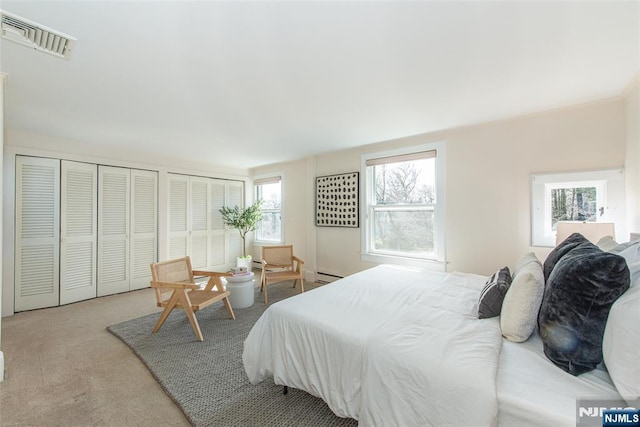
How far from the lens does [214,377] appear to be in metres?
1.96

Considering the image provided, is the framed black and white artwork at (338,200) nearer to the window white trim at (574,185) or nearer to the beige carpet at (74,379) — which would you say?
the window white trim at (574,185)

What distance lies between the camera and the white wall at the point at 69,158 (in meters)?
3.12

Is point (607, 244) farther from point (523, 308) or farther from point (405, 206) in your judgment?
point (405, 206)

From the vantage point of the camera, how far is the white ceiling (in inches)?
53.1

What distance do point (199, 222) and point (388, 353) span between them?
4595mm

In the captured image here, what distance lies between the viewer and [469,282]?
227 centimetres

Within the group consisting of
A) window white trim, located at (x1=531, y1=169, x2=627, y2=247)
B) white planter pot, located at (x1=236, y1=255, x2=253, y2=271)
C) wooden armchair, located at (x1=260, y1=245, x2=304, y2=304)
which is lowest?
white planter pot, located at (x1=236, y1=255, x2=253, y2=271)

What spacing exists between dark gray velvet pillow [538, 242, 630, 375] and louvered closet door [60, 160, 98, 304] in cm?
505

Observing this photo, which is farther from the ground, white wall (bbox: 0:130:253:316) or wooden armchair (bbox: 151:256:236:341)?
white wall (bbox: 0:130:253:316)

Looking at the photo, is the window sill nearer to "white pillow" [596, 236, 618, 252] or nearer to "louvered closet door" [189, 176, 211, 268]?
"white pillow" [596, 236, 618, 252]

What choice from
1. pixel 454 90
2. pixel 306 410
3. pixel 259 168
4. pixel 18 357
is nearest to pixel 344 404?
pixel 306 410

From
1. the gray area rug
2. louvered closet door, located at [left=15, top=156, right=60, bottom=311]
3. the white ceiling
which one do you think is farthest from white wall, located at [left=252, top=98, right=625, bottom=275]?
louvered closet door, located at [left=15, top=156, right=60, bottom=311]

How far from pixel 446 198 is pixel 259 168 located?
3.85 meters

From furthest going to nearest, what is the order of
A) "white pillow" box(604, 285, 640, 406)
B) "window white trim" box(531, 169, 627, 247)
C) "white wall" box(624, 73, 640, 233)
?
"window white trim" box(531, 169, 627, 247) < "white wall" box(624, 73, 640, 233) < "white pillow" box(604, 285, 640, 406)
